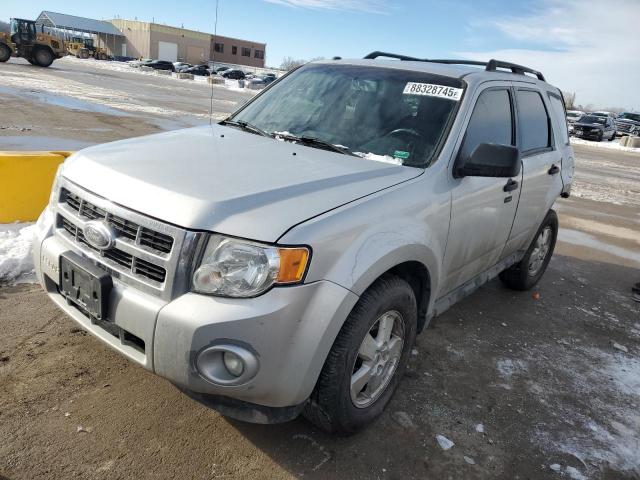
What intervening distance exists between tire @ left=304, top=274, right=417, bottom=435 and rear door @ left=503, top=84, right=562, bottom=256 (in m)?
1.73

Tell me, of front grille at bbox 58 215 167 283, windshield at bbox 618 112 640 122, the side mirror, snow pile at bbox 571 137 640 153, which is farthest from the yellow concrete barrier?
windshield at bbox 618 112 640 122

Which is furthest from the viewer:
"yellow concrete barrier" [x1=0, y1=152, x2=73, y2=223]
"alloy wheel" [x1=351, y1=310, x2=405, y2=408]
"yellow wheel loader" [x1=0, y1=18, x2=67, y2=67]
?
"yellow wheel loader" [x1=0, y1=18, x2=67, y2=67]

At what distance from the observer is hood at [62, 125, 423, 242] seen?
2096 mm

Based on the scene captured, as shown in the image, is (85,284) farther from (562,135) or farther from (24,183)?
(562,135)

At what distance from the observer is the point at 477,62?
13.7 ft

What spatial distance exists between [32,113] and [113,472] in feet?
42.5

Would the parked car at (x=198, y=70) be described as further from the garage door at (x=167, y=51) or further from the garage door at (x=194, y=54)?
the garage door at (x=194, y=54)

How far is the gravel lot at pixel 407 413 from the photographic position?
8.07 feet

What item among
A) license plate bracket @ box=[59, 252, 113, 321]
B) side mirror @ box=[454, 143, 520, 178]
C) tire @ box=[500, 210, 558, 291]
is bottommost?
tire @ box=[500, 210, 558, 291]

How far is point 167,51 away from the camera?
282 ft

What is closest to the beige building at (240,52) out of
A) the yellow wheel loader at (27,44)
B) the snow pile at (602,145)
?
the yellow wheel loader at (27,44)

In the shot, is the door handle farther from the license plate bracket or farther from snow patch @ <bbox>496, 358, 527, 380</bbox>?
the license plate bracket

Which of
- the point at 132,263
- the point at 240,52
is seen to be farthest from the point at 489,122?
the point at 240,52

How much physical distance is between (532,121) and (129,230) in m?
3.45
